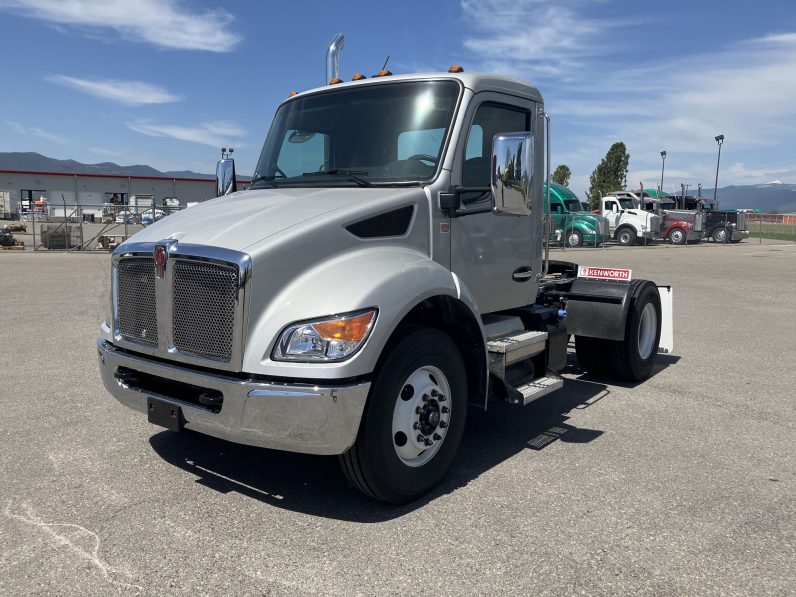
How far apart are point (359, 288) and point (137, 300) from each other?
140 cm

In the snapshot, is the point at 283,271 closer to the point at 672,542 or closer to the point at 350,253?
the point at 350,253

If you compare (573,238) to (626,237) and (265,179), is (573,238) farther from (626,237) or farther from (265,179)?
(265,179)

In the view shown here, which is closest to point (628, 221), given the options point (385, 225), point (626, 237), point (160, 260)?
point (626, 237)

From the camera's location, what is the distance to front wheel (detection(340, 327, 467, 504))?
3.45 meters

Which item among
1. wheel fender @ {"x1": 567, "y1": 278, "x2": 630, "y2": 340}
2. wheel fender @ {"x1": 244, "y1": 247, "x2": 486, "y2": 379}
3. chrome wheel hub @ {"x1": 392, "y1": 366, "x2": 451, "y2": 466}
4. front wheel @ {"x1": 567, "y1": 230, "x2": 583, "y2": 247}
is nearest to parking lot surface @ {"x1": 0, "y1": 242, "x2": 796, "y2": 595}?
chrome wheel hub @ {"x1": 392, "y1": 366, "x2": 451, "y2": 466}

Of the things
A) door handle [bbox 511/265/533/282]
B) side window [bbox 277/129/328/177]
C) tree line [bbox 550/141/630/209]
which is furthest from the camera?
tree line [bbox 550/141/630/209]

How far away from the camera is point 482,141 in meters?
4.53

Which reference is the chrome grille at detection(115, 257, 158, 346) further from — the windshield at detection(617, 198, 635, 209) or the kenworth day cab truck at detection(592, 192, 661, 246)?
the windshield at detection(617, 198, 635, 209)

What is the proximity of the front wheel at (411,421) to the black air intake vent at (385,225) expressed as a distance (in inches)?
23.9

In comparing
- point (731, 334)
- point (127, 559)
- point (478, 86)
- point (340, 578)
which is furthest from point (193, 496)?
point (731, 334)

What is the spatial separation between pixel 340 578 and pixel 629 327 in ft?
14.4

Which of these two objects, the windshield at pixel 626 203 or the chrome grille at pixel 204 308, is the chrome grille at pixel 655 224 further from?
the chrome grille at pixel 204 308

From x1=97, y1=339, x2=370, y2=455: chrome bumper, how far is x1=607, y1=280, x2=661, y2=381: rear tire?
395 centimetres

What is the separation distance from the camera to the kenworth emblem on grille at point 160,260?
11.6 feet
